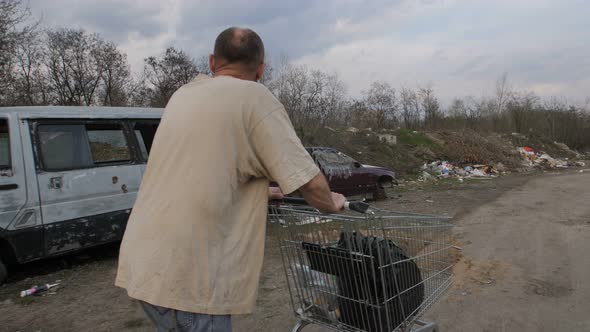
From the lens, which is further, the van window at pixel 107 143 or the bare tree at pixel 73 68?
the bare tree at pixel 73 68

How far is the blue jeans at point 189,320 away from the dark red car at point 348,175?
28.5 feet

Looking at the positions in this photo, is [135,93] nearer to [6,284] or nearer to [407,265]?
[6,284]

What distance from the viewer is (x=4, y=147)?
4863 mm

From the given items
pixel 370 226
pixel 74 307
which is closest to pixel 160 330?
pixel 370 226

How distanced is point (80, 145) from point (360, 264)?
4561mm

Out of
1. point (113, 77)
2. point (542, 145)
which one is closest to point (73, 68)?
point (113, 77)

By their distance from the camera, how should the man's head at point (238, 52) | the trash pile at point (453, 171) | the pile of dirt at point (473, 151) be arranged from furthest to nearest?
the pile of dirt at point (473, 151)
the trash pile at point (453, 171)
the man's head at point (238, 52)

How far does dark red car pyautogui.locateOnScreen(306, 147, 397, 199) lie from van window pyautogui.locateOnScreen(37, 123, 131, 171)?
210 inches

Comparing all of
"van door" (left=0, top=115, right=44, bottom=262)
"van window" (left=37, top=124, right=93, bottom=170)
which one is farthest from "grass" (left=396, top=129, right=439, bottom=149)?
"van door" (left=0, top=115, right=44, bottom=262)

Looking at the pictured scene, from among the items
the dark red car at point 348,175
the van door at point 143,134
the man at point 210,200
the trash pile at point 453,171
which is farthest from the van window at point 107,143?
the trash pile at point 453,171

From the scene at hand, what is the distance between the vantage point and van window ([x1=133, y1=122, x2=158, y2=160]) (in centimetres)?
601

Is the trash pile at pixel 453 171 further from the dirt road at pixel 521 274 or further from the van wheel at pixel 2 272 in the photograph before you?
the van wheel at pixel 2 272

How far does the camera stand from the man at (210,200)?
1500 mm

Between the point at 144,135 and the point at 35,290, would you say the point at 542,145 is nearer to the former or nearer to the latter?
the point at 144,135
